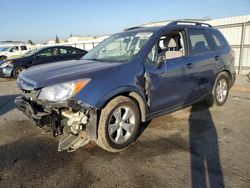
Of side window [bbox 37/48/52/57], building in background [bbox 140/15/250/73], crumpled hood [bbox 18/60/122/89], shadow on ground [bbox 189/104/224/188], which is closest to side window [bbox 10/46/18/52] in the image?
side window [bbox 37/48/52/57]

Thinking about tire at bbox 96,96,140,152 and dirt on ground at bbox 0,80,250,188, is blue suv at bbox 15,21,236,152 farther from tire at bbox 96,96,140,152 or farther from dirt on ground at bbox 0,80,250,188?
dirt on ground at bbox 0,80,250,188

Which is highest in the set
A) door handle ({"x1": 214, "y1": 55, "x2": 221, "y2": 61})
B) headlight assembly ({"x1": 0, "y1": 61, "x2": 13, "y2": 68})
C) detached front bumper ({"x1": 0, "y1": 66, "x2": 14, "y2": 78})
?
door handle ({"x1": 214, "y1": 55, "x2": 221, "y2": 61})

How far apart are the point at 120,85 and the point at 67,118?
2.85ft

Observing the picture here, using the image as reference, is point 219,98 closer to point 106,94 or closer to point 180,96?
point 180,96

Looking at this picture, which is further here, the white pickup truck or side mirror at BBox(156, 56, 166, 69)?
the white pickup truck

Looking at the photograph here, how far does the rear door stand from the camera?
15.4 ft

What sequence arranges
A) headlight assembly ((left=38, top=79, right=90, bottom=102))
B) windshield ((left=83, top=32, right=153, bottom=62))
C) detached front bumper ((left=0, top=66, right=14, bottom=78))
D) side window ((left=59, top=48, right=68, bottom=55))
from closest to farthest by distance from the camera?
headlight assembly ((left=38, top=79, right=90, bottom=102)) < windshield ((left=83, top=32, right=153, bottom=62)) < detached front bumper ((left=0, top=66, right=14, bottom=78)) < side window ((left=59, top=48, right=68, bottom=55))

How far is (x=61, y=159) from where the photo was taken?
3479 millimetres

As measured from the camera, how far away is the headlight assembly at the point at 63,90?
3189mm

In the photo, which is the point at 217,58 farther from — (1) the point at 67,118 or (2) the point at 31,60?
(2) the point at 31,60

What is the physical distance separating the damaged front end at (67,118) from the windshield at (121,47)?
1.13 metres

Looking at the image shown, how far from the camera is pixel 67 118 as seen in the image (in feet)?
11.0

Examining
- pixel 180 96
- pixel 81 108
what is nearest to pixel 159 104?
pixel 180 96

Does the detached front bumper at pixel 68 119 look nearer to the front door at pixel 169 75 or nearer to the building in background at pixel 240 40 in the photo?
the front door at pixel 169 75
